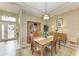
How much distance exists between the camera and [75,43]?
2139 millimetres

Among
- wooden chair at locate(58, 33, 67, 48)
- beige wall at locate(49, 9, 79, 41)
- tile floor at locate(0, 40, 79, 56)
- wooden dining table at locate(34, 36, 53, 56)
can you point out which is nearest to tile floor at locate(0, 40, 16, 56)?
tile floor at locate(0, 40, 79, 56)

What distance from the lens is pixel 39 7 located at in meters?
2.23

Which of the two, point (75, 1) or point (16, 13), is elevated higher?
point (75, 1)

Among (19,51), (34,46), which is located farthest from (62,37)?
(19,51)

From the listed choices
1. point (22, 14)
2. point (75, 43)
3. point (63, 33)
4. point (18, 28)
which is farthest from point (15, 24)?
point (75, 43)

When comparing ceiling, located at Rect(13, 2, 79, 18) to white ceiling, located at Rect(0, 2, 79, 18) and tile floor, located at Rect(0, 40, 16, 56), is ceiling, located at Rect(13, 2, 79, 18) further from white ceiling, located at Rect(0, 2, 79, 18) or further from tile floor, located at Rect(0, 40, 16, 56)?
tile floor, located at Rect(0, 40, 16, 56)

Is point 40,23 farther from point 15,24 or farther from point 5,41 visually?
point 5,41

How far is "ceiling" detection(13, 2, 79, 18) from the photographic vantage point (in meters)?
2.18

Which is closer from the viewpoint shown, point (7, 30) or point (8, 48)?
point (8, 48)

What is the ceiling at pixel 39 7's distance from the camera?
7.14 ft

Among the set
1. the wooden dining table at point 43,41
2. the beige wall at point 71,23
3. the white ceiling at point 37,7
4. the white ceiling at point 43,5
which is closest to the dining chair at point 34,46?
the wooden dining table at point 43,41

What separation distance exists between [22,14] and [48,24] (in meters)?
0.61

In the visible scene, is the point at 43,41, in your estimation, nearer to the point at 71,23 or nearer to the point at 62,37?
the point at 62,37

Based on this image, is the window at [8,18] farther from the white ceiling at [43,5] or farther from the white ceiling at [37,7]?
the white ceiling at [43,5]
